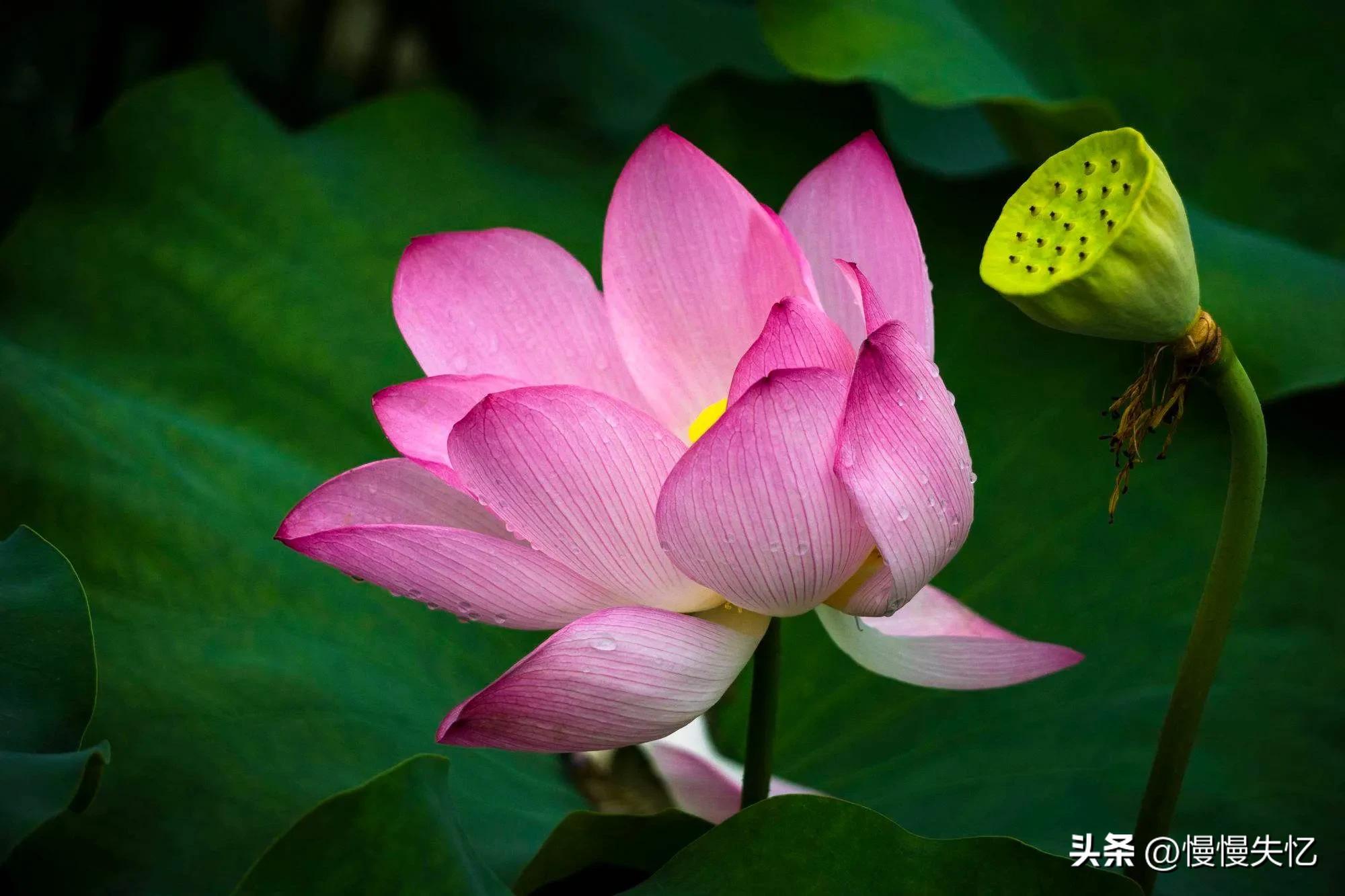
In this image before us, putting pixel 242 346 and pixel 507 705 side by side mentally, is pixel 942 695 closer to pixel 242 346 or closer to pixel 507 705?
pixel 507 705

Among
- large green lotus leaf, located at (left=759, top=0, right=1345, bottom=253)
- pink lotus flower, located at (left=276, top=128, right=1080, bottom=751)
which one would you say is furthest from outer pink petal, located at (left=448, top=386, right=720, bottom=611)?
large green lotus leaf, located at (left=759, top=0, right=1345, bottom=253)

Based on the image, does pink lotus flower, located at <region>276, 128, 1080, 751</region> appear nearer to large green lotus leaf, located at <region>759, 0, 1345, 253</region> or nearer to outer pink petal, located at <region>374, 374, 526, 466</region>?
outer pink petal, located at <region>374, 374, 526, 466</region>

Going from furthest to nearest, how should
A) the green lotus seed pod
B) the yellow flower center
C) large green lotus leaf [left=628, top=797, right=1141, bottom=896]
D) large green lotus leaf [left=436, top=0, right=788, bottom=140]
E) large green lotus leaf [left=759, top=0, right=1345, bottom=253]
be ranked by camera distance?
large green lotus leaf [left=436, top=0, right=788, bottom=140], large green lotus leaf [left=759, top=0, right=1345, bottom=253], the yellow flower center, large green lotus leaf [left=628, top=797, right=1141, bottom=896], the green lotus seed pod

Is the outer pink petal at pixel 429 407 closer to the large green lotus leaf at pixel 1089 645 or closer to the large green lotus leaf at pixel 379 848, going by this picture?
the large green lotus leaf at pixel 379 848

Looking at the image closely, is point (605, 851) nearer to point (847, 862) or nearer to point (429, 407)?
point (847, 862)

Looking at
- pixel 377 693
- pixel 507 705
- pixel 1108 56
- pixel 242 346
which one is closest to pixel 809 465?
pixel 507 705

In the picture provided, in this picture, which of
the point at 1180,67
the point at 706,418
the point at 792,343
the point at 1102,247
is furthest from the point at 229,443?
the point at 1180,67

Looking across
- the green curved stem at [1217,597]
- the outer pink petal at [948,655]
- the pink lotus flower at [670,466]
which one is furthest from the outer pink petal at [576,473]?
the green curved stem at [1217,597]
